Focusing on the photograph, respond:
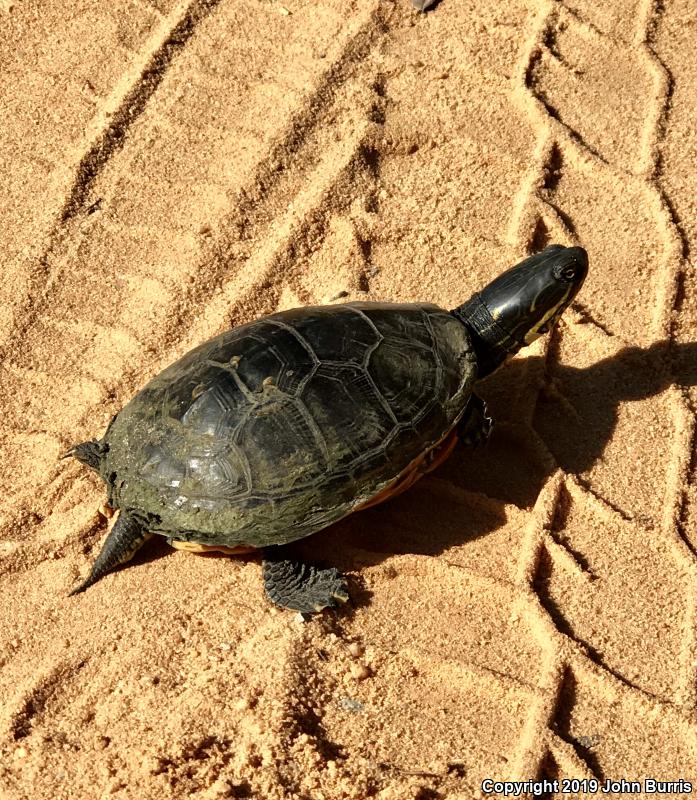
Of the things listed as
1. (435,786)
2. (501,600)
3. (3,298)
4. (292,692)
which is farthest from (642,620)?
(3,298)

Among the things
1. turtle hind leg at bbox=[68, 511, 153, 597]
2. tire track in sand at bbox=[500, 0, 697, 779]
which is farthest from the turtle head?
turtle hind leg at bbox=[68, 511, 153, 597]

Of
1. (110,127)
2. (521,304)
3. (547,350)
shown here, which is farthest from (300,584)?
(110,127)

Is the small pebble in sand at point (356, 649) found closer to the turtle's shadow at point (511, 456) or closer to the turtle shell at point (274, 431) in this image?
the turtle's shadow at point (511, 456)

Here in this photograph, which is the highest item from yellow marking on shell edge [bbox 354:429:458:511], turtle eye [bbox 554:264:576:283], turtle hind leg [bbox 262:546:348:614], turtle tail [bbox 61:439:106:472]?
turtle eye [bbox 554:264:576:283]

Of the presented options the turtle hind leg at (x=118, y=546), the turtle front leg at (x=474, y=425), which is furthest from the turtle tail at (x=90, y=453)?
the turtle front leg at (x=474, y=425)

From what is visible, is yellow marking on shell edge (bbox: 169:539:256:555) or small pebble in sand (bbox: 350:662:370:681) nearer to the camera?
small pebble in sand (bbox: 350:662:370:681)

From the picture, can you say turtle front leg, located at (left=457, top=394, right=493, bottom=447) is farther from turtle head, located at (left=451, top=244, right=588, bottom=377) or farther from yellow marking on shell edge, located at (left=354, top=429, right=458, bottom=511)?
turtle head, located at (left=451, top=244, right=588, bottom=377)

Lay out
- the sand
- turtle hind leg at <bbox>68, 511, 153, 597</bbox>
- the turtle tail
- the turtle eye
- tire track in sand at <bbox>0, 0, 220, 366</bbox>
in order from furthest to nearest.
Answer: tire track in sand at <bbox>0, 0, 220, 366</bbox>
the turtle eye
the turtle tail
turtle hind leg at <bbox>68, 511, 153, 597</bbox>
the sand
